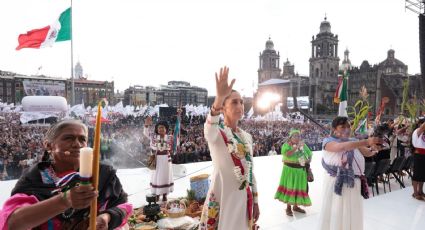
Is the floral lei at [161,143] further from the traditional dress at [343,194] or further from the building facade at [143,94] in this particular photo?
the building facade at [143,94]

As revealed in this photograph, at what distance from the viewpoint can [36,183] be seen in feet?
4.56

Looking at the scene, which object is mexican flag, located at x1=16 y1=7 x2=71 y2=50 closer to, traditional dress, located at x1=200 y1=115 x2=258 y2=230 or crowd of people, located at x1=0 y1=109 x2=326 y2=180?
crowd of people, located at x1=0 y1=109 x2=326 y2=180

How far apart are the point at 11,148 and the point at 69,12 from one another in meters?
5.79

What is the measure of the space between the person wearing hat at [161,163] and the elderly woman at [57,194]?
3818 mm

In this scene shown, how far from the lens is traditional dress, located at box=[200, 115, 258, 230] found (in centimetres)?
238

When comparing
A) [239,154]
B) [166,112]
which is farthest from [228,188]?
[166,112]

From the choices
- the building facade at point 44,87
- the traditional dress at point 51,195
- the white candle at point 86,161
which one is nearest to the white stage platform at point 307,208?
the traditional dress at point 51,195

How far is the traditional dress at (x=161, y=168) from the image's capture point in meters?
5.37

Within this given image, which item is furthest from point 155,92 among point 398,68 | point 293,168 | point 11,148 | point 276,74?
point 293,168

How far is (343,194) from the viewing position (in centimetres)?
328

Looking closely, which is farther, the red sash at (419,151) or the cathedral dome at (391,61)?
the cathedral dome at (391,61)

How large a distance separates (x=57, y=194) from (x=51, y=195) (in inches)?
2.8

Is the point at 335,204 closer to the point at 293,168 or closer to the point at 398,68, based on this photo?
the point at 293,168

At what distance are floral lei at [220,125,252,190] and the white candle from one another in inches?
60.0
